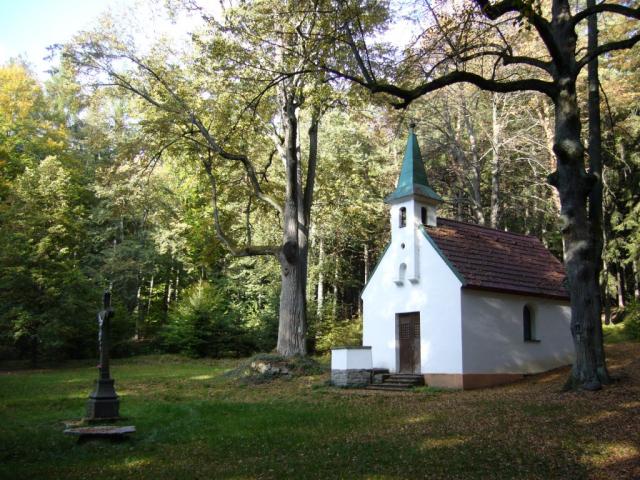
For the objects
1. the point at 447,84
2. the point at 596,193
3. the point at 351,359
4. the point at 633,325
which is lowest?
the point at 351,359

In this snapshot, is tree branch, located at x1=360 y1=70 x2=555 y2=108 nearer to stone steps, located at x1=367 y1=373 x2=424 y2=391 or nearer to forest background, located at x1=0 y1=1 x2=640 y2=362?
forest background, located at x1=0 y1=1 x2=640 y2=362

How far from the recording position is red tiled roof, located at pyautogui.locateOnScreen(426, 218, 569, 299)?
57.4ft

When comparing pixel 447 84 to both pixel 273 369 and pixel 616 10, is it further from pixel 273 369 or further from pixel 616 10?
pixel 273 369

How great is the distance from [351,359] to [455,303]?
3710 mm

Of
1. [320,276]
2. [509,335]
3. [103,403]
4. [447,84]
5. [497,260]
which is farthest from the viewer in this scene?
[320,276]

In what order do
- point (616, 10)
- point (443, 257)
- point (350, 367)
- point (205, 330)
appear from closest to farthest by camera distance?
point (616, 10), point (443, 257), point (350, 367), point (205, 330)

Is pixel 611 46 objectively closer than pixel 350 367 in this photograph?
Yes

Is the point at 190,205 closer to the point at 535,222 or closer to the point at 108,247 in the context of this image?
the point at 108,247

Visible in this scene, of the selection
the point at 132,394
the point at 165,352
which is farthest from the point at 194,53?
the point at 165,352

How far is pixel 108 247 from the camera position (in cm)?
3734

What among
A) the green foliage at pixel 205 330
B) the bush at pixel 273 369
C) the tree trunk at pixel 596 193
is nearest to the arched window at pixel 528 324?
the tree trunk at pixel 596 193

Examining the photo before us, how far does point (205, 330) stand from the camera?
1222 inches

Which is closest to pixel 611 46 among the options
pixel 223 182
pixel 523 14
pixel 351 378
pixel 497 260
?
pixel 523 14

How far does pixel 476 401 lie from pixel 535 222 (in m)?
27.0
